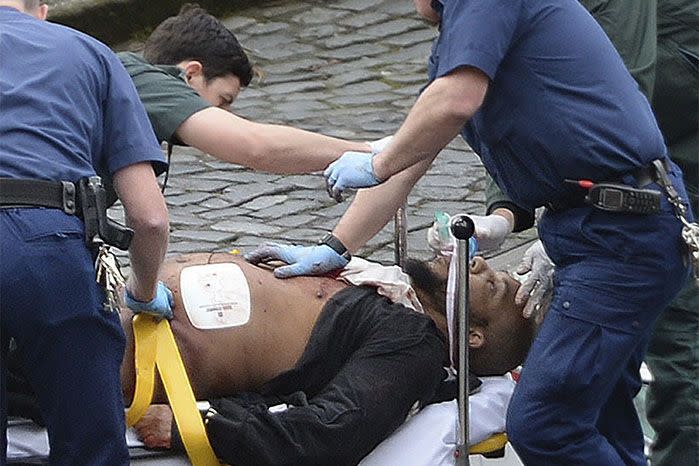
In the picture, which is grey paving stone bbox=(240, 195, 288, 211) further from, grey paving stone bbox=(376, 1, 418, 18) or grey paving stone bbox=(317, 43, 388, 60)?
grey paving stone bbox=(376, 1, 418, 18)

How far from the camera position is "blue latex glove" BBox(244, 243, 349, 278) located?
4145 millimetres

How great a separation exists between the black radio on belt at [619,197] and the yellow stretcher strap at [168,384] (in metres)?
1.11

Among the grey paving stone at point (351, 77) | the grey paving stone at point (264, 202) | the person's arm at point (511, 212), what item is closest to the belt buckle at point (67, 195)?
the person's arm at point (511, 212)

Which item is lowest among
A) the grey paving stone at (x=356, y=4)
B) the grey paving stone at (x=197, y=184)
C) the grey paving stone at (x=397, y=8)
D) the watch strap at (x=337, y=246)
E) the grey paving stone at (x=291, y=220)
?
the grey paving stone at (x=356, y=4)

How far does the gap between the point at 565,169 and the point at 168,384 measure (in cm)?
115

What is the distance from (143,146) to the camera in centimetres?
338

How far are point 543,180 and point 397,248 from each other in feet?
2.72

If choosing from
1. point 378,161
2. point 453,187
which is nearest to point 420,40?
point 453,187

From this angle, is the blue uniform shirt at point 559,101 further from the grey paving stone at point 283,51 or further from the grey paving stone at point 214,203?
the grey paving stone at point 283,51

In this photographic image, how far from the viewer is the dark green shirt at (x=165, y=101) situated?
4.05m

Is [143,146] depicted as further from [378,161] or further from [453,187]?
[453,187]

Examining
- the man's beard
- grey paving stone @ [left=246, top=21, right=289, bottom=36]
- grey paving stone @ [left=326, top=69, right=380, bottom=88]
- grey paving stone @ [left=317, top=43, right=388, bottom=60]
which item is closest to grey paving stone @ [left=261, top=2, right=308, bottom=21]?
grey paving stone @ [left=246, top=21, right=289, bottom=36]

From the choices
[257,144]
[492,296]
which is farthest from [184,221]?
[492,296]

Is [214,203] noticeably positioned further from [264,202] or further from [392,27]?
[392,27]
